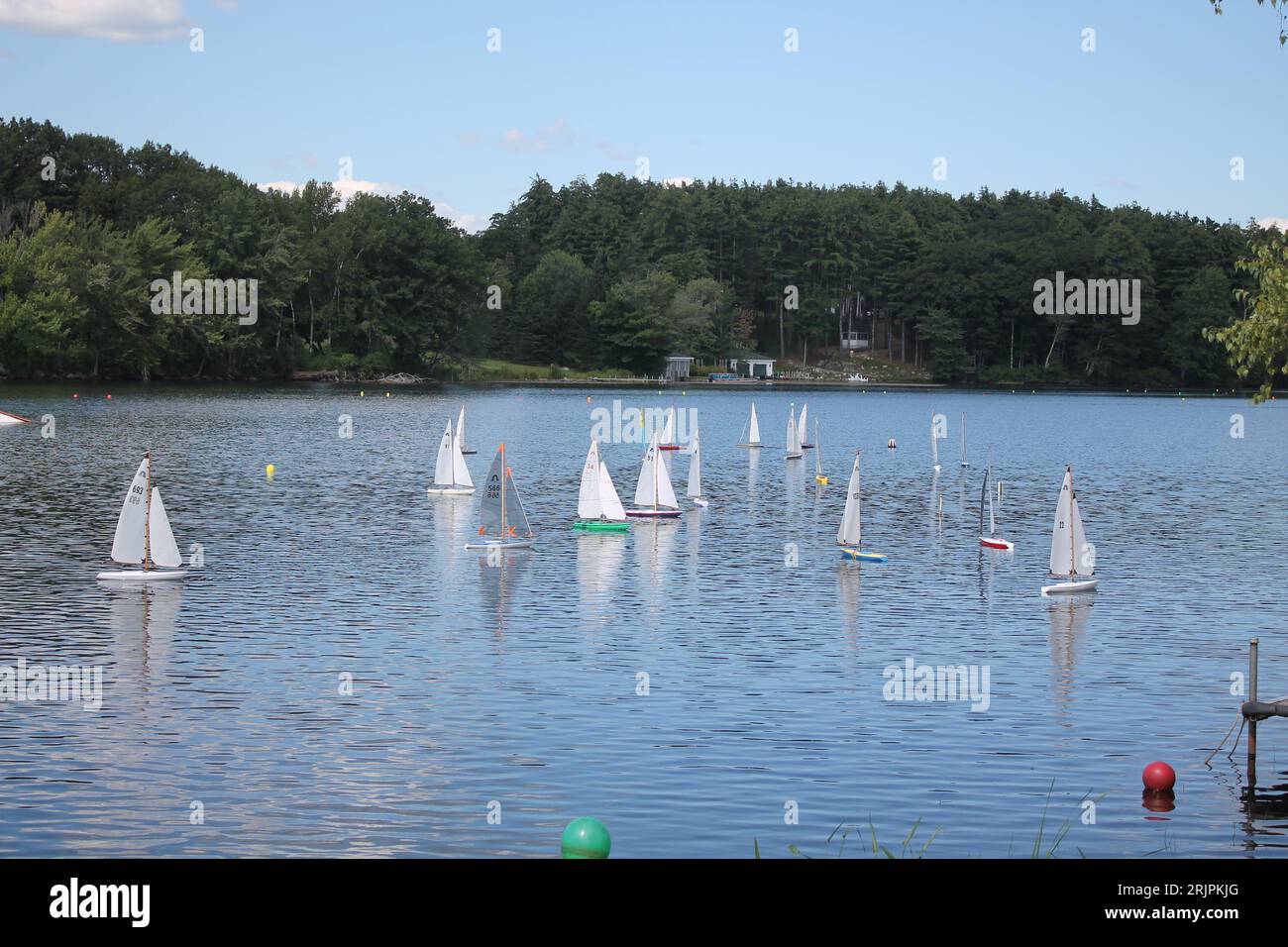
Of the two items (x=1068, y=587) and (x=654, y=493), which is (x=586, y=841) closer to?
(x=1068, y=587)

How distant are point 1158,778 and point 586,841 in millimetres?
10094

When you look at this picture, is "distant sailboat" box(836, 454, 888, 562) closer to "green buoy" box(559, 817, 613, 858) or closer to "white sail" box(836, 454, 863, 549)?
"white sail" box(836, 454, 863, 549)

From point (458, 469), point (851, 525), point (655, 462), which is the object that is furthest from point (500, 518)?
point (458, 469)

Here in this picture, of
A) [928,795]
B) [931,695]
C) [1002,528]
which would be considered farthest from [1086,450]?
[928,795]

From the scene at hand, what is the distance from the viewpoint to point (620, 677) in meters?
29.5

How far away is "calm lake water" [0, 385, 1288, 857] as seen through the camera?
20281 millimetres

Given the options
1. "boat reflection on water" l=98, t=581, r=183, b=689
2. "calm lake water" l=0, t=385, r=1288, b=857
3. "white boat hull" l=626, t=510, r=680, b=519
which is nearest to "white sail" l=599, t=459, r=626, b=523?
"calm lake water" l=0, t=385, r=1288, b=857

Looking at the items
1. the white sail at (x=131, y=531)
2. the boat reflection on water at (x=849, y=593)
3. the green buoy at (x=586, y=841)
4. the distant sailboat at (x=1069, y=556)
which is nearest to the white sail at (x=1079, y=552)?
the distant sailboat at (x=1069, y=556)

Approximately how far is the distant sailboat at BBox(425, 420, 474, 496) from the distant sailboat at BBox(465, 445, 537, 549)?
16.9 meters

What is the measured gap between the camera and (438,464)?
→ 6625 centimetres

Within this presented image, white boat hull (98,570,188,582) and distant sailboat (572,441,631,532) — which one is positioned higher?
distant sailboat (572,441,631,532)
